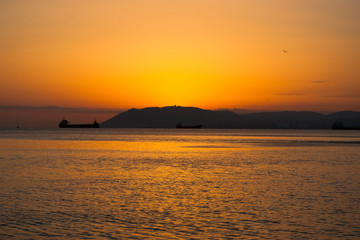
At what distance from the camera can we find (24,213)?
76.6 ft

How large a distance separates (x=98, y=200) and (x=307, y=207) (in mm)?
12995

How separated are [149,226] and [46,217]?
5847 mm

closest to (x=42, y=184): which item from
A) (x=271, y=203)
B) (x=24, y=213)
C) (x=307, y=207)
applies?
(x=24, y=213)

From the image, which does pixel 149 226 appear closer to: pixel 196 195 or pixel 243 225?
pixel 243 225

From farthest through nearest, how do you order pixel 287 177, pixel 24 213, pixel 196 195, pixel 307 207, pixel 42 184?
pixel 287 177 < pixel 42 184 < pixel 196 195 < pixel 307 207 < pixel 24 213

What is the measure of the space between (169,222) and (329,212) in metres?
9.30

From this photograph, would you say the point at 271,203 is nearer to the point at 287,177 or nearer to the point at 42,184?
the point at 287,177

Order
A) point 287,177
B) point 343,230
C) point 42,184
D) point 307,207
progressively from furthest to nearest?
point 287,177 → point 42,184 → point 307,207 → point 343,230

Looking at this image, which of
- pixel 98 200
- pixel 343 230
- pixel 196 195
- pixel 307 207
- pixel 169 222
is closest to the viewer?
pixel 343 230

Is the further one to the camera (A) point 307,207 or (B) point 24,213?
(A) point 307,207

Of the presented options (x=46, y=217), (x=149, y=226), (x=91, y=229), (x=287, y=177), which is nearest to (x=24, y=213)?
(x=46, y=217)

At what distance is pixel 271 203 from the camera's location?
2711 centimetres

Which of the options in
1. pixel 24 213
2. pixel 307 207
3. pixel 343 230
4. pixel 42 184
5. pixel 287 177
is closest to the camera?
pixel 343 230

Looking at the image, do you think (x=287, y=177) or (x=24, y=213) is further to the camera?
(x=287, y=177)
